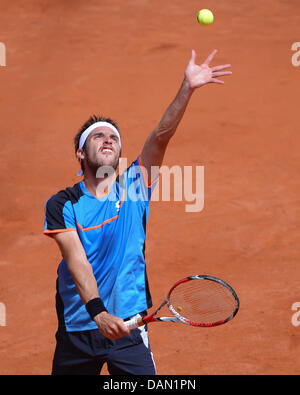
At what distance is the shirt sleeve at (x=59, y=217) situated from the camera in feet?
14.4

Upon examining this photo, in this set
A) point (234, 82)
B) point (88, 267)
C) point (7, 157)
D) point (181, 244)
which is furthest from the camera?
point (234, 82)

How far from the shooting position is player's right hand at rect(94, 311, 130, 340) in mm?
3963

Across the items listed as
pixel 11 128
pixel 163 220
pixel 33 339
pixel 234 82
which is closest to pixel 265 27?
pixel 234 82

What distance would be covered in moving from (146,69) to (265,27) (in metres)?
3.18

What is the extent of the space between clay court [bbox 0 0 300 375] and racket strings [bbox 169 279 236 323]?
2.06 meters

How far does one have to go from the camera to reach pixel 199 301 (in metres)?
4.52

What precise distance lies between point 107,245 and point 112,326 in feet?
2.13

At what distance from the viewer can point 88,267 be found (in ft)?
14.0

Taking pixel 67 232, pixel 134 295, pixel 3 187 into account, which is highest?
pixel 3 187

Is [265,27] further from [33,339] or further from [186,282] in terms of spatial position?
[186,282]

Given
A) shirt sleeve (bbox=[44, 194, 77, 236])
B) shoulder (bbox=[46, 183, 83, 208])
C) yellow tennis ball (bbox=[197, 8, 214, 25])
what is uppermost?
yellow tennis ball (bbox=[197, 8, 214, 25])

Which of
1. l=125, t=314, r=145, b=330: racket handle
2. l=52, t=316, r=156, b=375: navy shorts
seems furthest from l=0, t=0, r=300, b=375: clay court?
l=125, t=314, r=145, b=330: racket handle

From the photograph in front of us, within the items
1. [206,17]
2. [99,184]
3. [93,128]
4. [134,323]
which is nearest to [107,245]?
[99,184]

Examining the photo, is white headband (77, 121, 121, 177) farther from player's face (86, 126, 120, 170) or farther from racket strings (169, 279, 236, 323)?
racket strings (169, 279, 236, 323)
